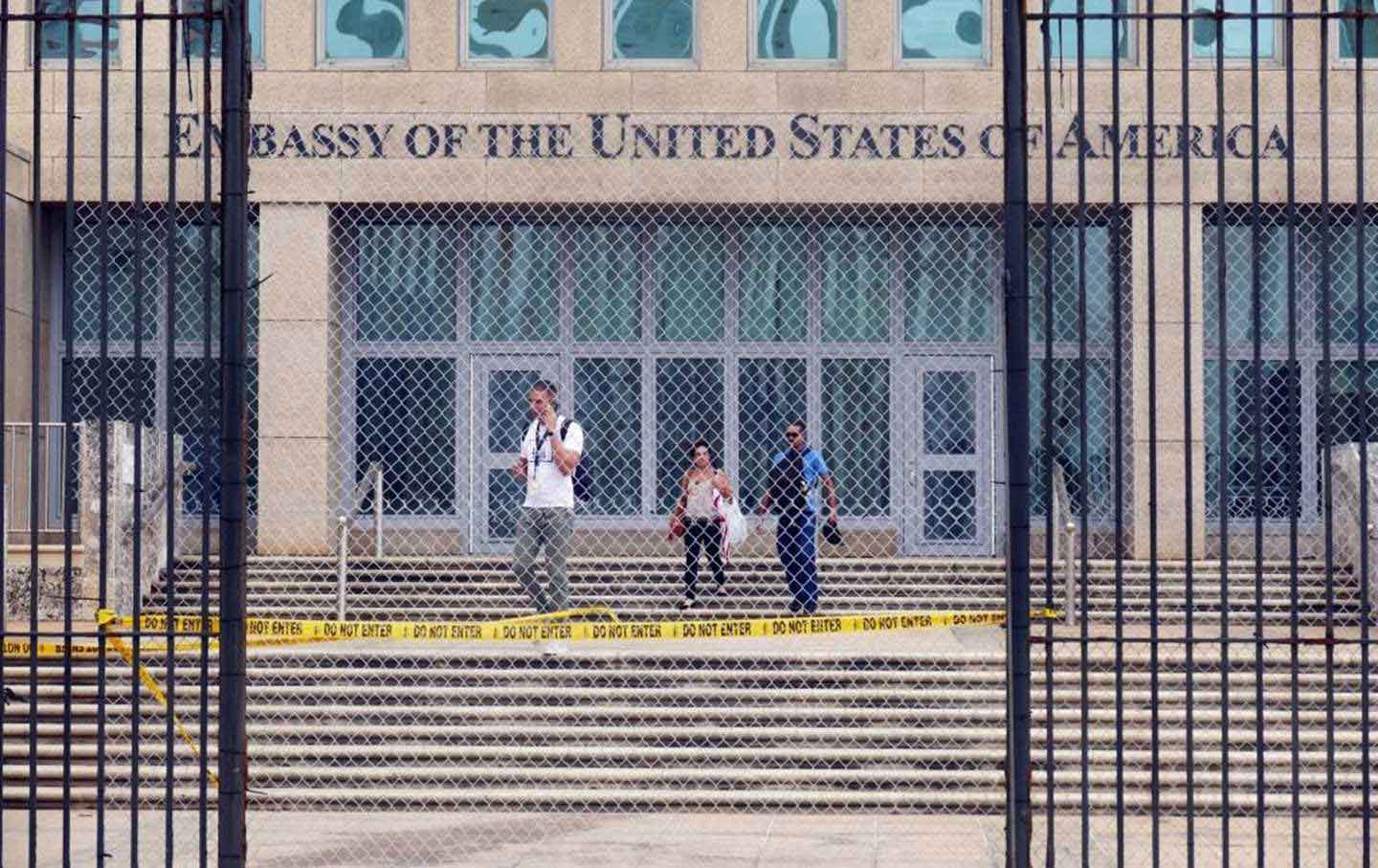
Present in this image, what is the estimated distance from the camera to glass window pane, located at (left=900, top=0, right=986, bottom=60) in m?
19.1

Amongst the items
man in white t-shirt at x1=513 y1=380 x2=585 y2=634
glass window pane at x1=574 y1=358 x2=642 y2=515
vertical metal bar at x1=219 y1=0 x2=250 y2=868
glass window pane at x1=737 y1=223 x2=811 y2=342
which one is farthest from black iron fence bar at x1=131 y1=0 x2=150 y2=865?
glass window pane at x1=737 y1=223 x2=811 y2=342

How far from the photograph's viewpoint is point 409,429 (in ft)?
63.3

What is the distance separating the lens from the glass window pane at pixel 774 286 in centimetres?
1959

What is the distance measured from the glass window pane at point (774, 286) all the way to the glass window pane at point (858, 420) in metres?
0.53

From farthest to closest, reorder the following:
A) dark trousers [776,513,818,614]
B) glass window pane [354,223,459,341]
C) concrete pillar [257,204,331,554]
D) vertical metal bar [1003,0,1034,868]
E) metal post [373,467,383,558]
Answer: glass window pane [354,223,459,341] → concrete pillar [257,204,331,554] → metal post [373,467,383,558] → dark trousers [776,513,818,614] → vertical metal bar [1003,0,1034,868]

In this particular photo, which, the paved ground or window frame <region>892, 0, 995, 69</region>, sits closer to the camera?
the paved ground

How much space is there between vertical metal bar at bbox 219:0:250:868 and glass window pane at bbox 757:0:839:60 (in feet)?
42.6

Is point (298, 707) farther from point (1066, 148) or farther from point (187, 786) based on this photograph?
point (1066, 148)

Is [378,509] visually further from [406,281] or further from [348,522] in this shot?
[406,281]

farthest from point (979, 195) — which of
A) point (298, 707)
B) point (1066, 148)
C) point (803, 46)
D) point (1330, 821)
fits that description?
point (1330, 821)

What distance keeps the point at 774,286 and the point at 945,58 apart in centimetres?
252

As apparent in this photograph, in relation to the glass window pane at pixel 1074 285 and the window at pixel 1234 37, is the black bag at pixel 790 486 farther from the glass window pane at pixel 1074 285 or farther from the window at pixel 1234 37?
the window at pixel 1234 37

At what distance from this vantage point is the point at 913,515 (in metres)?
19.5

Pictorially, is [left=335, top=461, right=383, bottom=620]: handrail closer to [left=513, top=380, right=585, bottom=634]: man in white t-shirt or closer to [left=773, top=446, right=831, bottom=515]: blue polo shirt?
[left=513, top=380, right=585, bottom=634]: man in white t-shirt
